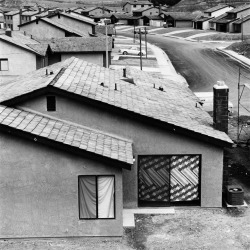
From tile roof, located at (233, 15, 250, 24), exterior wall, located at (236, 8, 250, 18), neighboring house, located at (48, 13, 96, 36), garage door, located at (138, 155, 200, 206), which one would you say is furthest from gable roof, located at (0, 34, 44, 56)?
exterior wall, located at (236, 8, 250, 18)

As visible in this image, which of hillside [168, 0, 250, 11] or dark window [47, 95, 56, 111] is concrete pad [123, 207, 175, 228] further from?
hillside [168, 0, 250, 11]

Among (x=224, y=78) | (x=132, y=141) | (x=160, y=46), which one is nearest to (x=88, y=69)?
(x=132, y=141)

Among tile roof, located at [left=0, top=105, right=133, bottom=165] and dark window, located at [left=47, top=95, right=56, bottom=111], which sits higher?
dark window, located at [left=47, top=95, right=56, bottom=111]

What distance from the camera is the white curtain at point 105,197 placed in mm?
18891

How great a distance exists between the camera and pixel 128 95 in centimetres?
2414

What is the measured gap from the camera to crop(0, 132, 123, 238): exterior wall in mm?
18766

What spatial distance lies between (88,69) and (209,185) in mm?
9436

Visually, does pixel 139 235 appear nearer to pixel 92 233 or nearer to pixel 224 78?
pixel 92 233

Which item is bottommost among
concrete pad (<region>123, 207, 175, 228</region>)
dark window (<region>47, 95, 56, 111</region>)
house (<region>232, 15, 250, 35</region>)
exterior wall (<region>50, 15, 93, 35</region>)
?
house (<region>232, 15, 250, 35</region>)

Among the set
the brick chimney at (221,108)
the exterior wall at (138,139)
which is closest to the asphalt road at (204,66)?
the brick chimney at (221,108)

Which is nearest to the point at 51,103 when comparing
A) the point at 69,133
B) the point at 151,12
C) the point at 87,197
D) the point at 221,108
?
the point at 69,133

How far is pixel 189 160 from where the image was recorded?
21625 mm

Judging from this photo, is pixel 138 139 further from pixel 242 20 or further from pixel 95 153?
pixel 242 20

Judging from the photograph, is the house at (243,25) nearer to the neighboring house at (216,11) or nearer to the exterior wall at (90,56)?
the neighboring house at (216,11)
